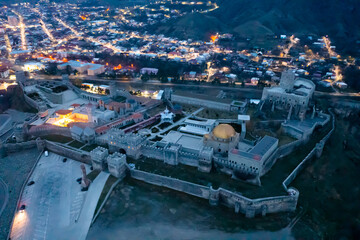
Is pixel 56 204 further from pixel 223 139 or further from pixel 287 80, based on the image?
pixel 287 80

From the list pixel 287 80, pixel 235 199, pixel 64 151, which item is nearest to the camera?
pixel 235 199

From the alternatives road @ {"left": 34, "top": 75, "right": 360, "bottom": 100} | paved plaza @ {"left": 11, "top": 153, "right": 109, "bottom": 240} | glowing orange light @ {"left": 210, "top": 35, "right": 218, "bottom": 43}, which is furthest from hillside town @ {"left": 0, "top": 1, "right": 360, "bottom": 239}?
glowing orange light @ {"left": 210, "top": 35, "right": 218, "bottom": 43}

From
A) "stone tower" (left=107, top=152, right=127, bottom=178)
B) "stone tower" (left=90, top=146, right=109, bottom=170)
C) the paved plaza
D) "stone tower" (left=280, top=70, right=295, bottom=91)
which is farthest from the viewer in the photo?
"stone tower" (left=280, top=70, right=295, bottom=91)

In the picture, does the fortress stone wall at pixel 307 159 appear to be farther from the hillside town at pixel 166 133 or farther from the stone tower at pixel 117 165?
the stone tower at pixel 117 165

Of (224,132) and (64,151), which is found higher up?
(224,132)

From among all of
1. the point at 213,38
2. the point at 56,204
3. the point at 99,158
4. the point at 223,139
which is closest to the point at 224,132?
the point at 223,139

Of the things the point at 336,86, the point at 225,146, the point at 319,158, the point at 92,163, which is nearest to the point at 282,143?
the point at 319,158

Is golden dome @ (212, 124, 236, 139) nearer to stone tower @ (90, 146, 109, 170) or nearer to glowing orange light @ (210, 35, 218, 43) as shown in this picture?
stone tower @ (90, 146, 109, 170)

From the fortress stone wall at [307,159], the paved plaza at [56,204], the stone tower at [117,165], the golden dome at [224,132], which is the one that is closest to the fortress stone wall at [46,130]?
the paved plaza at [56,204]
